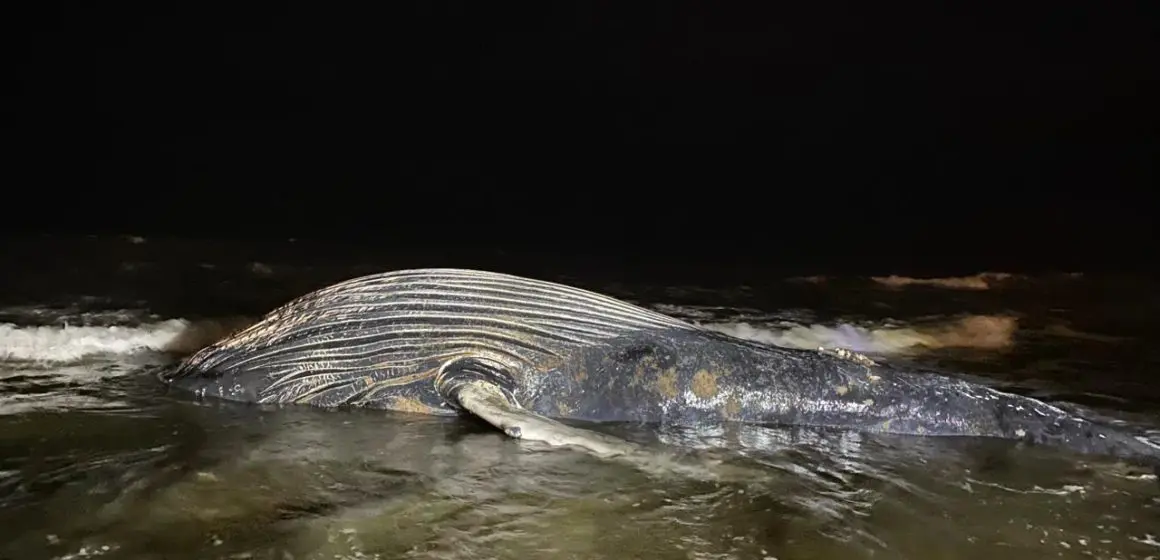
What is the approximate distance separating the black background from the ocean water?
11.1 meters

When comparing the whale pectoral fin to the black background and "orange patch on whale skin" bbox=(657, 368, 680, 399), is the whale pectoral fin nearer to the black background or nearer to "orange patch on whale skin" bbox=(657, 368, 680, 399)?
"orange patch on whale skin" bbox=(657, 368, 680, 399)

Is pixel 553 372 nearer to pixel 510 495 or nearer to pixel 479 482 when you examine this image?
pixel 479 482

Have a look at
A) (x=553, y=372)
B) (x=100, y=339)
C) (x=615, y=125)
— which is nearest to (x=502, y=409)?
(x=553, y=372)

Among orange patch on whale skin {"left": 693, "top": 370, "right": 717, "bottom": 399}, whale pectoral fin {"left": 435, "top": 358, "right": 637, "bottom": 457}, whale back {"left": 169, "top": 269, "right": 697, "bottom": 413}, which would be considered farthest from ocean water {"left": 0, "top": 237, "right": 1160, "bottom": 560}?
orange patch on whale skin {"left": 693, "top": 370, "right": 717, "bottom": 399}

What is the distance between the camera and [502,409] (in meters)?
5.50

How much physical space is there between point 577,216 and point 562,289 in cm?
1560

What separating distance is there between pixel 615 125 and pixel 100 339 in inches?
637

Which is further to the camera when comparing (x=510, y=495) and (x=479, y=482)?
(x=479, y=482)

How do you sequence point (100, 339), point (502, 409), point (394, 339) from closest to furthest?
point (502, 409) < point (394, 339) < point (100, 339)

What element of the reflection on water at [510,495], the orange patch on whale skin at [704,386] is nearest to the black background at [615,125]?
the orange patch on whale skin at [704,386]

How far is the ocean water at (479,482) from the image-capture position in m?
3.76

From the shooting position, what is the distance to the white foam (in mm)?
6941

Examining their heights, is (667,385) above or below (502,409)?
above

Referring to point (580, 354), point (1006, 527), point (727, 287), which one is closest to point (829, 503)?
point (1006, 527)
